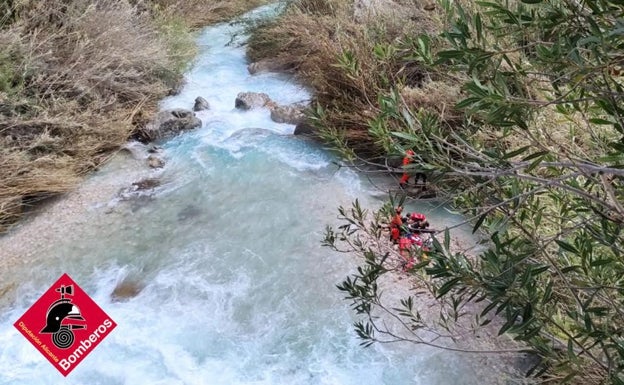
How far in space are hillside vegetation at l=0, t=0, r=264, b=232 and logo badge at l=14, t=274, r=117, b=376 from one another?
1.31 meters

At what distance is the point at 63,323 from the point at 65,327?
3 centimetres

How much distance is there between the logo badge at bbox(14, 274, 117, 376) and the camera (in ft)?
8.73

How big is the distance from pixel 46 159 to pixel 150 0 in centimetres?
393

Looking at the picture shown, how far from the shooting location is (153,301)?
312 centimetres

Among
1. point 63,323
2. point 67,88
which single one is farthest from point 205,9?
point 63,323

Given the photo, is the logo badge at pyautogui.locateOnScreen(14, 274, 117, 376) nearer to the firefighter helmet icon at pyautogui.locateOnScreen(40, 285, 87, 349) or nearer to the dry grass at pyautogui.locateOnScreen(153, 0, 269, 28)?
the firefighter helmet icon at pyautogui.locateOnScreen(40, 285, 87, 349)

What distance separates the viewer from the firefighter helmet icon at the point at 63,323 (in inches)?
104

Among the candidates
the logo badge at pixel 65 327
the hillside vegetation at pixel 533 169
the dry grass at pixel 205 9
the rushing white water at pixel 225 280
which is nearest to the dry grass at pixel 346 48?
the rushing white water at pixel 225 280

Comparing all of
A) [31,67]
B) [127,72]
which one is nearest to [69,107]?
[31,67]

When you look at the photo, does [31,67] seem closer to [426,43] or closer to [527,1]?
[426,43]

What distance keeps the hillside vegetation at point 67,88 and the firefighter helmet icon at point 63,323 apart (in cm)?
148

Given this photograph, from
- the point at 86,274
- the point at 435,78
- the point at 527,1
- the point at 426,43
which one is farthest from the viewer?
the point at 435,78

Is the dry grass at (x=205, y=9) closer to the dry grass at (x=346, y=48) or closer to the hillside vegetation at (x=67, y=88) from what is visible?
the dry grass at (x=346, y=48)

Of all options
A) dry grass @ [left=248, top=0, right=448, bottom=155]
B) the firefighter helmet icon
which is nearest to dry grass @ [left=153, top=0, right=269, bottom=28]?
dry grass @ [left=248, top=0, right=448, bottom=155]
